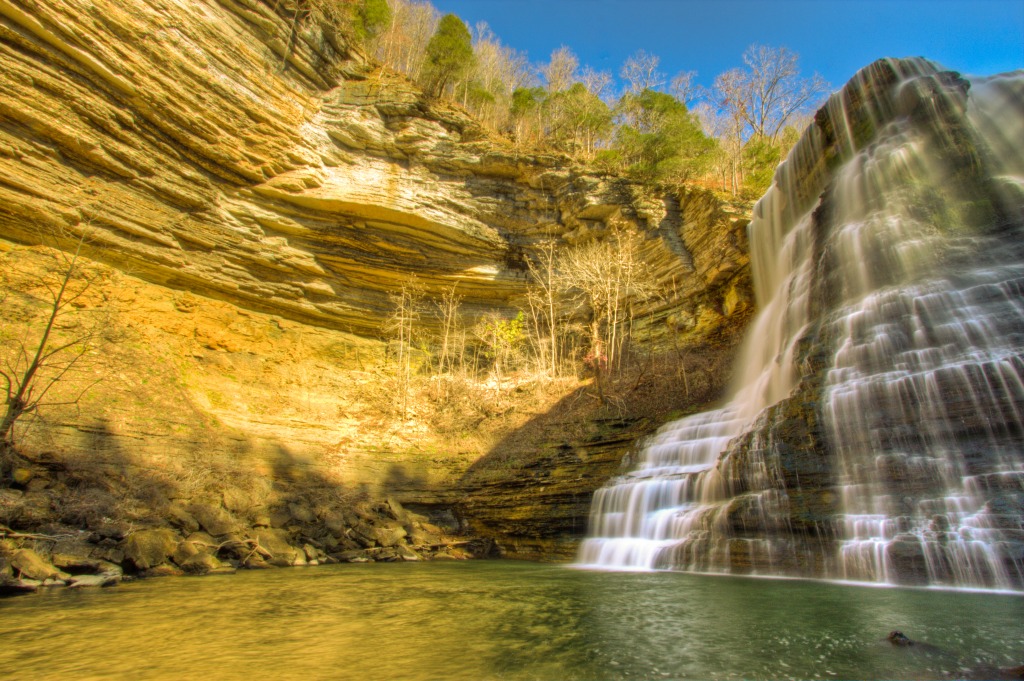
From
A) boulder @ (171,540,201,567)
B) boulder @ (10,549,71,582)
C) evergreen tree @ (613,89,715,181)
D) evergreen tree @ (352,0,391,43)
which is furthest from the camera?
evergreen tree @ (352,0,391,43)

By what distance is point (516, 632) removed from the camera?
454 cm

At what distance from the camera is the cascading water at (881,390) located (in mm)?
6617

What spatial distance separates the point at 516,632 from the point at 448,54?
29.3 m

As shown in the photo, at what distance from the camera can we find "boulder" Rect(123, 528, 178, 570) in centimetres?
867

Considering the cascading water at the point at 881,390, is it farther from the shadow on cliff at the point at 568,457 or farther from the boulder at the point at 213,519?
the boulder at the point at 213,519

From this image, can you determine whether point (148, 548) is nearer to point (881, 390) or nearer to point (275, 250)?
point (881, 390)

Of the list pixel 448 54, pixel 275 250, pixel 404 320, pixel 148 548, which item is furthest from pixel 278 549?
pixel 448 54

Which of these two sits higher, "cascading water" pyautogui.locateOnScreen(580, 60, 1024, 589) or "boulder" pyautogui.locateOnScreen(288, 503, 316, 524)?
"cascading water" pyautogui.locateOnScreen(580, 60, 1024, 589)

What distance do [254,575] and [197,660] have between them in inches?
240

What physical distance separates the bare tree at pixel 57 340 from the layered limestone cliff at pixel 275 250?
1.26 feet

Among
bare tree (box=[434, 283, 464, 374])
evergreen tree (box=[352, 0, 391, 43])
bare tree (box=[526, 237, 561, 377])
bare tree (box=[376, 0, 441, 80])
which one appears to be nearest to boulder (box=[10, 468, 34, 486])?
bare tree (box=[434, 283, 464, 374])

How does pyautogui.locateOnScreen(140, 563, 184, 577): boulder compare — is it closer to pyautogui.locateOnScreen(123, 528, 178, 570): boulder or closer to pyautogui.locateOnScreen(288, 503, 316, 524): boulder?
pyautogui.locateOnScreen(123, 528, 178, 570): boulder

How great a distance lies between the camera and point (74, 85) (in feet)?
46.6

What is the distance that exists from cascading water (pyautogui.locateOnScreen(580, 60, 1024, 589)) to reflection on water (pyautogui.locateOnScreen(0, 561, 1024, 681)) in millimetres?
1060
